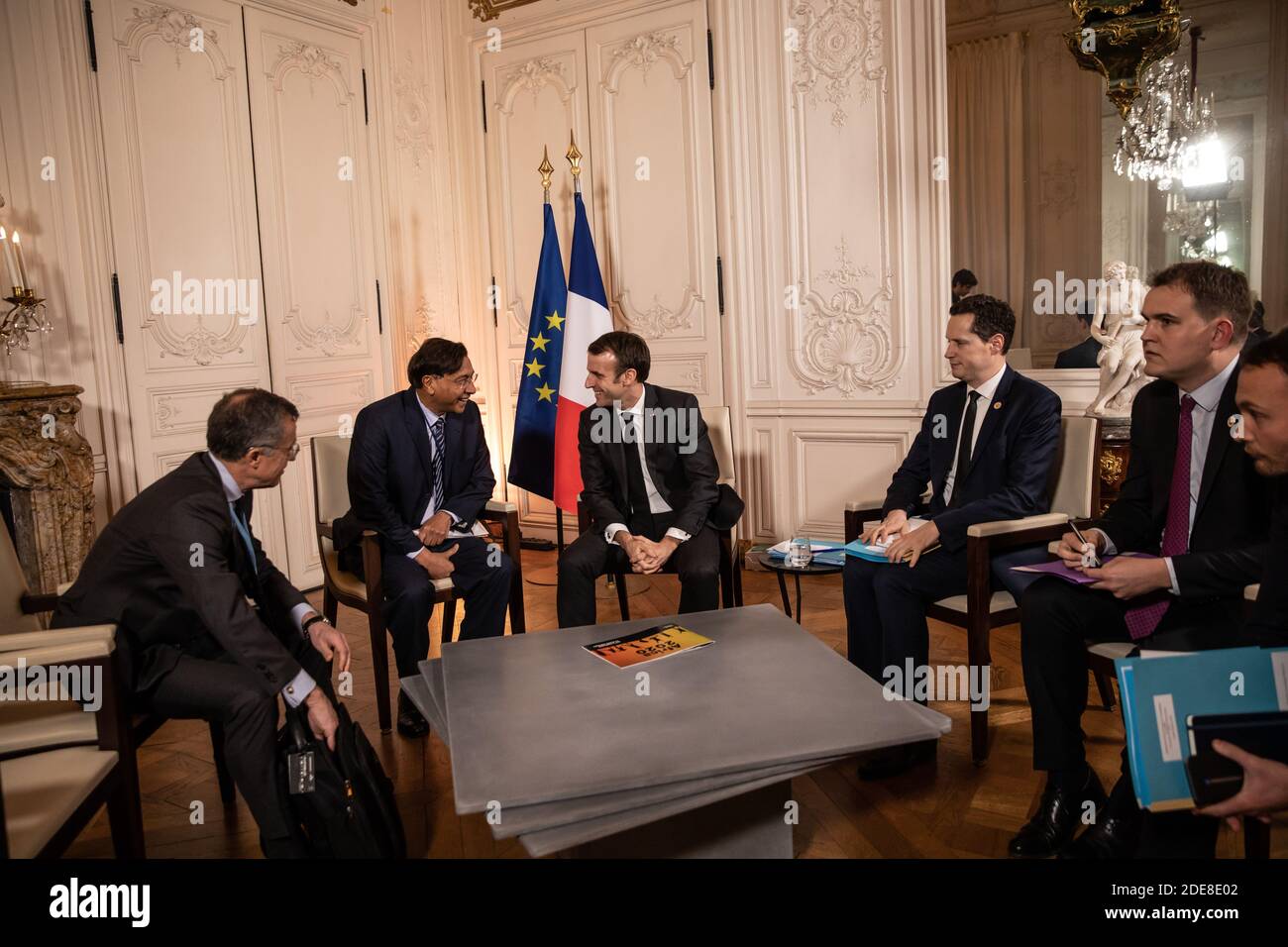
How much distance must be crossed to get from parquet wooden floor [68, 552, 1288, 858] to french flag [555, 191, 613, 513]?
1808mm

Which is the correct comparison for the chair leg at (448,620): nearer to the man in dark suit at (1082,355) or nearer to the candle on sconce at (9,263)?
the candle on sconce at (9,263)

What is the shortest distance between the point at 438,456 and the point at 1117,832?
7.86 ft

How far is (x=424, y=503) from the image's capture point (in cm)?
346

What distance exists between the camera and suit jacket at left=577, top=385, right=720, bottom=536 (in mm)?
3537

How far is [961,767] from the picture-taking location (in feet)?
8.84

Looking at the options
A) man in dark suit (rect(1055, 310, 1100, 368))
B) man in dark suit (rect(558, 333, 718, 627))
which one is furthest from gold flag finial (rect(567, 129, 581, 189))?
man in dark suit (rect(1055, 310, 1100, 368))

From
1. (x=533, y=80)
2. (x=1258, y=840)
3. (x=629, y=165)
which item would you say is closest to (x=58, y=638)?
(x=1258, y=840)

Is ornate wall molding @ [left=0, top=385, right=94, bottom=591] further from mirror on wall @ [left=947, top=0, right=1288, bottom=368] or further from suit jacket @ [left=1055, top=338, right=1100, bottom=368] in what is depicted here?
suit jacket @ [left=1055, top=338, right=1100, bottom=368]

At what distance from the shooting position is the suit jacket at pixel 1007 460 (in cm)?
290

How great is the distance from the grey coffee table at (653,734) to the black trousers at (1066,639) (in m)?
0.51

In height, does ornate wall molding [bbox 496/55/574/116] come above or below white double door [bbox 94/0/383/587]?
above

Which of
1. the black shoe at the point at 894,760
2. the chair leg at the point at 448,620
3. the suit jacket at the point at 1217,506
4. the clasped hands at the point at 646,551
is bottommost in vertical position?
the black shoe at the point at 894,760

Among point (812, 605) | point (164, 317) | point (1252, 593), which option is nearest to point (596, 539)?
point (812, 605)

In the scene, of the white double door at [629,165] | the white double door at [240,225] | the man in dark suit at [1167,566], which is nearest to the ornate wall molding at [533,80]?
the white double door at [629,165]
